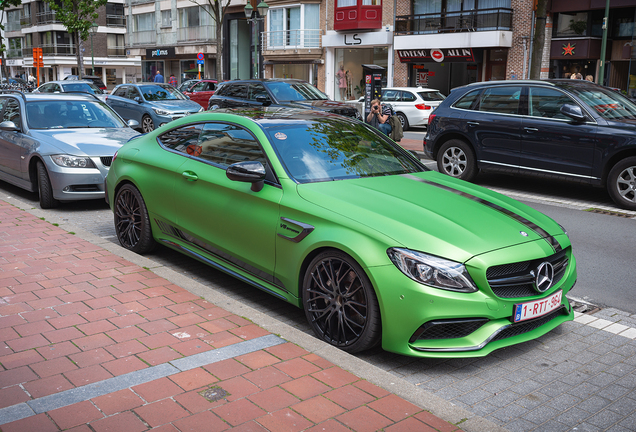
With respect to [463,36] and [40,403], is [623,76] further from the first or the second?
[40,403]

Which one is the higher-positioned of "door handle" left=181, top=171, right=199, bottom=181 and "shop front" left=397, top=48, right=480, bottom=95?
"shop front" left=397, top=48, right=480, bottom=95

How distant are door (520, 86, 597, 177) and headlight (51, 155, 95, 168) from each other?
6.78 metres

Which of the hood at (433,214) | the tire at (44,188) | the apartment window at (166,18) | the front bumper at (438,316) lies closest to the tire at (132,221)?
the hood at (433,214)

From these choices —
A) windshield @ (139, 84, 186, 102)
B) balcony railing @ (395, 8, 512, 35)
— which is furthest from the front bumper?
balcony railing @ (395, 8, 512, 35)

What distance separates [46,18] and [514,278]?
267 ft

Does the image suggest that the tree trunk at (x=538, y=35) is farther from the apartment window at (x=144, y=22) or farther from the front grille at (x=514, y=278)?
the apartment window at (x=144, y=22)

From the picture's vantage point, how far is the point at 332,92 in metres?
40.5

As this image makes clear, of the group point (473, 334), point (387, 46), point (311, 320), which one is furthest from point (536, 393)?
point (387, 46)

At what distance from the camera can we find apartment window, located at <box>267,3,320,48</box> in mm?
40906

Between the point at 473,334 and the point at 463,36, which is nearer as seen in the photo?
the point at 473,334

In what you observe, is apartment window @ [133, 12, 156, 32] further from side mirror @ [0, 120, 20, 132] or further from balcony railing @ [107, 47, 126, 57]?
side mirror @ [0, 120, 20, 132]

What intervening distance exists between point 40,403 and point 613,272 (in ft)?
17.6

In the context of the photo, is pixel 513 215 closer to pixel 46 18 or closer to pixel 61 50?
pixel 61 50

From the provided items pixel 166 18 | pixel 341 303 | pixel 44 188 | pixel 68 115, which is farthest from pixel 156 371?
pixel 166 18
